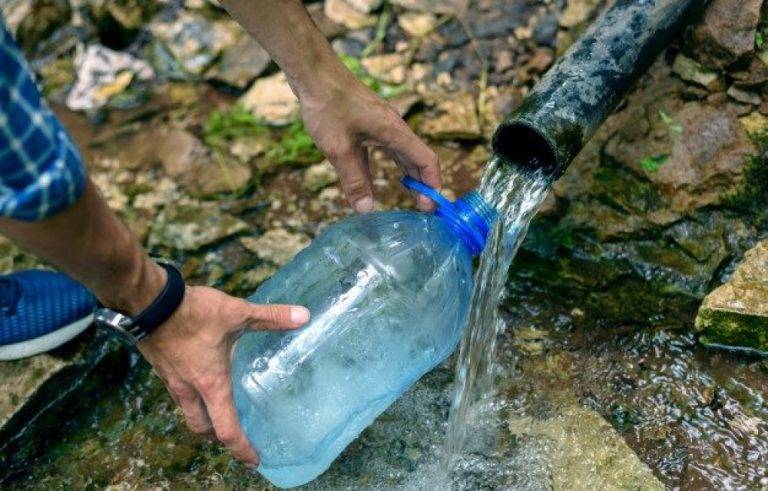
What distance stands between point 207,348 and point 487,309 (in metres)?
0.88

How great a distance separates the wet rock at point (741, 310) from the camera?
77.7 inches

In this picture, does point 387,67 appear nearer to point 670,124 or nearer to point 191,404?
point 670,124

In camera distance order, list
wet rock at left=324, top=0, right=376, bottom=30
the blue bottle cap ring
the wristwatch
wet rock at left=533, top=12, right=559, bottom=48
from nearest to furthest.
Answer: the wristwatch, the blue bottle cap ring, wet rock at left=533, top=12, right=559, bottom=48, wet rock at left=324, top=0, right=376, bottom=30

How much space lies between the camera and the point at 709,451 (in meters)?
1.91

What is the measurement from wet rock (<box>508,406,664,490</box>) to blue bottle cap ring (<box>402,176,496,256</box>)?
1.97 feet

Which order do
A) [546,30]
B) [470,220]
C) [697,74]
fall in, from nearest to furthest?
1. [470,220]
2. [697,74]
3. [546,30]

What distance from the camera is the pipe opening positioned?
6.12 feet

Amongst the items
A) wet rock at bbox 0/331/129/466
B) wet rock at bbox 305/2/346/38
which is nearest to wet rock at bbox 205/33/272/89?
wet rock at bbox 305/2/346/38

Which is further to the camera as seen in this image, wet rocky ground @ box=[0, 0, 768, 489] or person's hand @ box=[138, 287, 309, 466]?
wet rocky ground @ box=[0, 0, 768, 489]

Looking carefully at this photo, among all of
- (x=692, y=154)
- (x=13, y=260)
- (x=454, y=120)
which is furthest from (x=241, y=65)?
(x=692, y=154)

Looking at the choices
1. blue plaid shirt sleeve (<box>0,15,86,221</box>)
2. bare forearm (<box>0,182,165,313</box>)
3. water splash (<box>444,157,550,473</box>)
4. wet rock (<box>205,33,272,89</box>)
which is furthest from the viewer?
wet rock (<box>205,33,272,89</box>)

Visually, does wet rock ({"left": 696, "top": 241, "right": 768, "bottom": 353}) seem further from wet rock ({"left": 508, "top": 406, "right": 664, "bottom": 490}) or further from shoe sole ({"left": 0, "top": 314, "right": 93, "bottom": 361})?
shoe sole ({"left": 0, "top": 314, "right": 93, "bottom": 361})

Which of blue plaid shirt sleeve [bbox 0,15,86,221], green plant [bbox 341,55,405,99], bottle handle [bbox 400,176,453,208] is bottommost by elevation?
green plant [bbox 341,55,405,99]

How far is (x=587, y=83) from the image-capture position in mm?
1973
